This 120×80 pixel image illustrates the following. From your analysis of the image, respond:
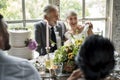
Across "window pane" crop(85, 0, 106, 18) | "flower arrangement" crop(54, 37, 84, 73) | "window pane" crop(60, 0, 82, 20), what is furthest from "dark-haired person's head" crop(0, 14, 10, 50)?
"window pane" crop(85, 0, 106, 18)

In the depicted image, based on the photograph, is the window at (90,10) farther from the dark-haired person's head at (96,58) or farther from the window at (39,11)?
the dark-haired person's head at (96,58)

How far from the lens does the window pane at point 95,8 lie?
4121 millimetres

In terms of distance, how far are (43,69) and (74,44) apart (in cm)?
33

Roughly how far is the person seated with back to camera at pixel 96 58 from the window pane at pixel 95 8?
3258 mm

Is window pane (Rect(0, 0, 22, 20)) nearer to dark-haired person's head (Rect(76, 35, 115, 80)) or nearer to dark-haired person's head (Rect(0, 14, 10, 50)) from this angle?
dark-haired person's head (Rect(0, 14, 10, 50))

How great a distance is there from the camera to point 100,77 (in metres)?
0.90

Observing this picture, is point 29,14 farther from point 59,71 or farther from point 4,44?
point 4,44

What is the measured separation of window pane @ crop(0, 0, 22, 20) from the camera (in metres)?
3.90

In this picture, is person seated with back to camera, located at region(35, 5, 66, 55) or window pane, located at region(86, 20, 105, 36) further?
window pane, located at region(86, 20, 105, 36)

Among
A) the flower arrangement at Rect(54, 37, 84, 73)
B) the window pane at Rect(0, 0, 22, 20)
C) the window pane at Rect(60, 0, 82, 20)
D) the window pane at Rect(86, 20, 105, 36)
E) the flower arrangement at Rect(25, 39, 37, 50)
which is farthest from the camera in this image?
the window pane at Rect(86, 20, 105, 36)

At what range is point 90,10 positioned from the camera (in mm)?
4148

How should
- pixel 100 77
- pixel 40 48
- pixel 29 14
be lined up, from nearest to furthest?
1. pixel 100 77
2. pixel 40 48
3. pixel 29 14

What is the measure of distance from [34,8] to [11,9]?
0.36 metres

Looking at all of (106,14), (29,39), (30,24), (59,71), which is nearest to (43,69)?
(59,71)
